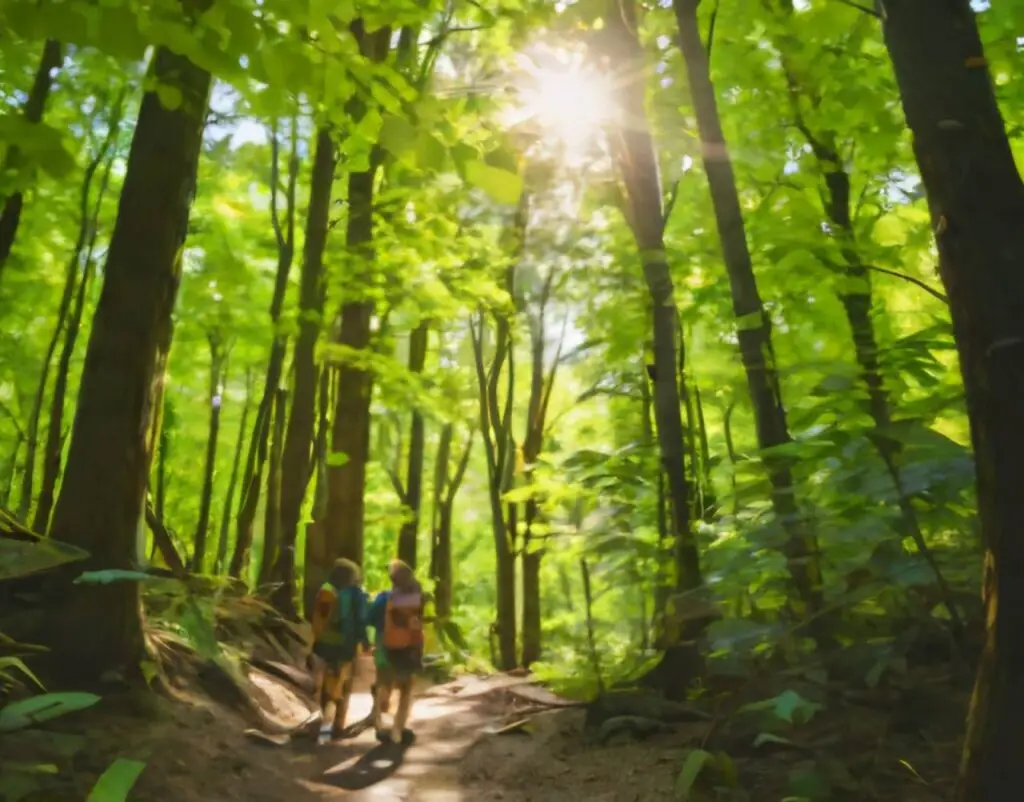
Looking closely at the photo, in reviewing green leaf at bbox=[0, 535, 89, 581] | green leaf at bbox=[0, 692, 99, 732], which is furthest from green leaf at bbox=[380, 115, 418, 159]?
green leaf at bbox=[0, 692, 99, 732]

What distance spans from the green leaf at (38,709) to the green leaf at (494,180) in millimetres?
2917

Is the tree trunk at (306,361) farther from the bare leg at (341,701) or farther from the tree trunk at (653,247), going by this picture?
the tree trunk at (653,247)

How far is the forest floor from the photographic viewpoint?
392 cm

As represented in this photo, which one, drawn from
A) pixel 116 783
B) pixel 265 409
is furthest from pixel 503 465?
pixel 116 783

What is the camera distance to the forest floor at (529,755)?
12.9 ft

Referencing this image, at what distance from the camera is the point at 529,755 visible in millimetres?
6613

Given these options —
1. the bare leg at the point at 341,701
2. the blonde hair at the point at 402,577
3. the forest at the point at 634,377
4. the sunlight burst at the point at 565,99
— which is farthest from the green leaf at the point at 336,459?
the sunlight burst at the point at 565,99

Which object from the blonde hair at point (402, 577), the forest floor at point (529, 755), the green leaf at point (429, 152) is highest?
the green leaf at point (429, 152)

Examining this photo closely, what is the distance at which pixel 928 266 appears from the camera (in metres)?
10.1

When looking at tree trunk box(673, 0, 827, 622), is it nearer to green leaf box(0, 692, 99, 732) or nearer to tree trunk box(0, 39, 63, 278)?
green leaf box(0, 692, 99, 732)

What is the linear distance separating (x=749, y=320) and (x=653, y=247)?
178cm

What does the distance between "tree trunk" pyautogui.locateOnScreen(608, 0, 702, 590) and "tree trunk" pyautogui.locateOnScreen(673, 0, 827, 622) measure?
2.00 ft

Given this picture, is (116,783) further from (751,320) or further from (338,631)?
(338,631)

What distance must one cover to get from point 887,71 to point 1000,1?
1.86 metres
